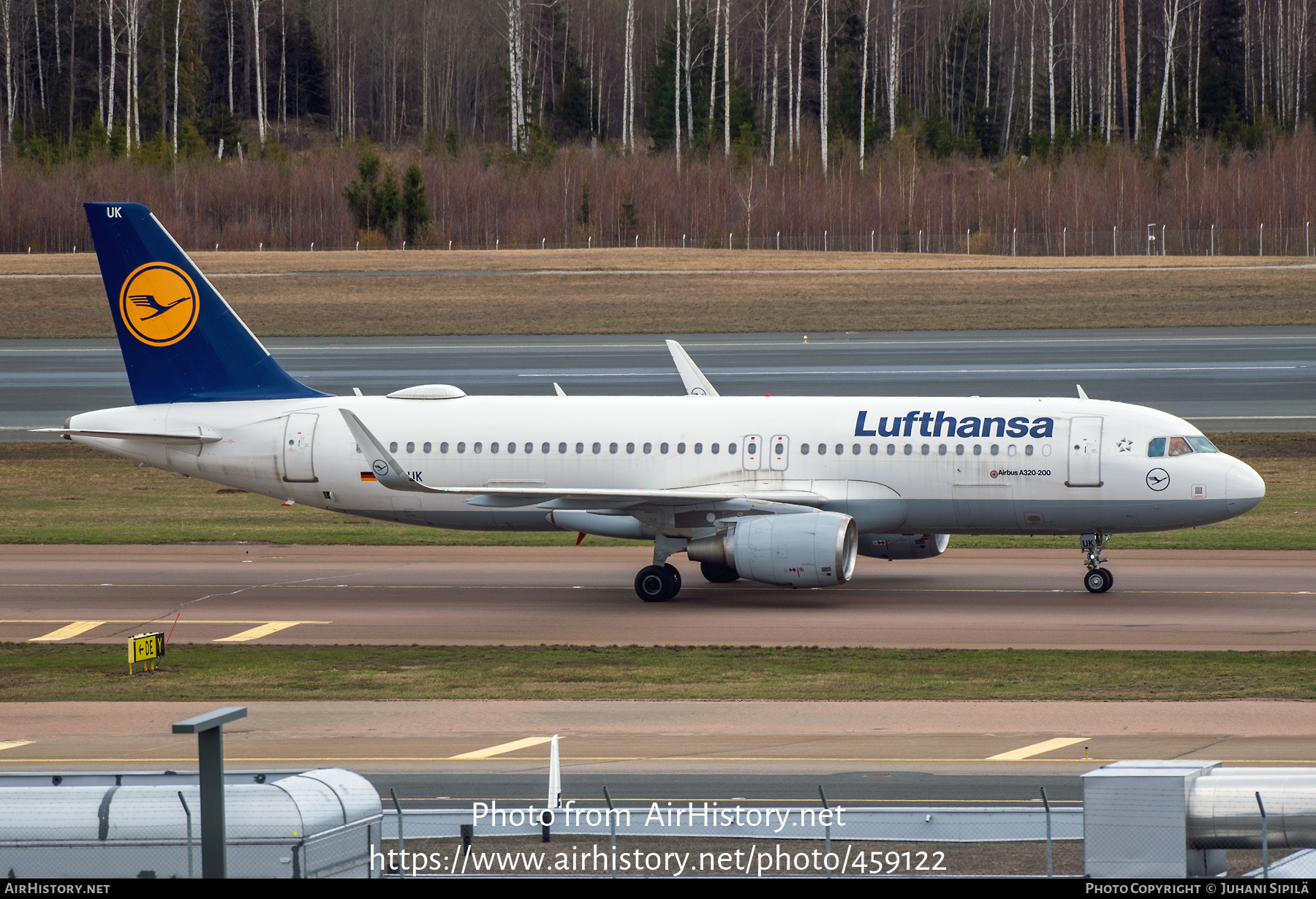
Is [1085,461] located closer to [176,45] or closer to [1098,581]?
[1098,581]

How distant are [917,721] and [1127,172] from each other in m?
97.3

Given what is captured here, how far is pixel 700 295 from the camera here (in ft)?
289

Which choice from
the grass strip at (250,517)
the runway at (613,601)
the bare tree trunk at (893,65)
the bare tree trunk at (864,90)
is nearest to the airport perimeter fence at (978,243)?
the bare tree trunk at (864,90)

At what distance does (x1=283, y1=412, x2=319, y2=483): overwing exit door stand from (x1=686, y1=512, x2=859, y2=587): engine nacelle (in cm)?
983

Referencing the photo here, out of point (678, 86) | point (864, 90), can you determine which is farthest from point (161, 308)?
point (864, 90)

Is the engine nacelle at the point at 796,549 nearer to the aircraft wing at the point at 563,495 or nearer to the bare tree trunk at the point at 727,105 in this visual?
the aircraft wing at the point at 563,495

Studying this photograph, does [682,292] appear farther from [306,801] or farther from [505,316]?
[306,801]

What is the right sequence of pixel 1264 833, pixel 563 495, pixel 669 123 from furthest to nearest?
pixel 669 123 → pixel 563 495 → pixel 1264 833

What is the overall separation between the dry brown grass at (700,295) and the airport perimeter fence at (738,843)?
66.4 metres

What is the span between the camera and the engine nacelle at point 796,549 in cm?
2900

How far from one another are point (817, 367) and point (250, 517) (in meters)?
30.0

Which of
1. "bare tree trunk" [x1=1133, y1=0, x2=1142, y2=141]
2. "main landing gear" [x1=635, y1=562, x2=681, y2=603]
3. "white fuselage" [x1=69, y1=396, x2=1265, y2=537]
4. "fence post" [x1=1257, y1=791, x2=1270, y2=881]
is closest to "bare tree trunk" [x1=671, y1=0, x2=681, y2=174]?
"bare tree trunk" [x1=1133, y1=0, x2=1142, y2=141]

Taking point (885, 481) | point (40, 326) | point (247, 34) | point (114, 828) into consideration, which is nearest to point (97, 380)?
point (40, 326)

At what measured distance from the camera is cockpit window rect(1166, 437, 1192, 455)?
101ft
